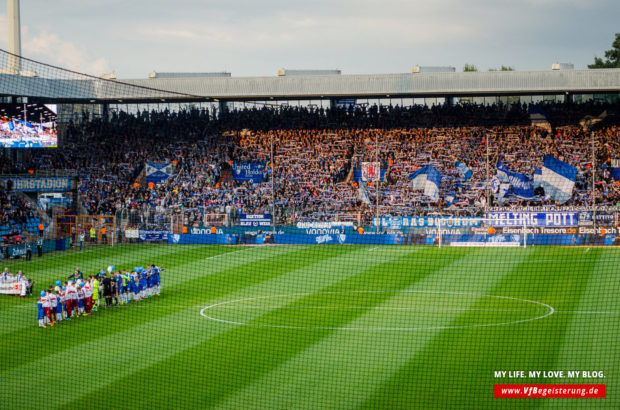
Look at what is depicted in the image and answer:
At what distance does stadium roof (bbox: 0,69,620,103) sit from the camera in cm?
4244

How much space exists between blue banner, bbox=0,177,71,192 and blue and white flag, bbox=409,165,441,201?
67.1 feet

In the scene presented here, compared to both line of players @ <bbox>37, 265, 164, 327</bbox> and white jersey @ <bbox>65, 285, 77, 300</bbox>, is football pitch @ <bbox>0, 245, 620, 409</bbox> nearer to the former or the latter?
line of players @ <bbox>37, 265, 164, 327</bbox>

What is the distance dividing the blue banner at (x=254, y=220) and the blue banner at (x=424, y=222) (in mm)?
6138

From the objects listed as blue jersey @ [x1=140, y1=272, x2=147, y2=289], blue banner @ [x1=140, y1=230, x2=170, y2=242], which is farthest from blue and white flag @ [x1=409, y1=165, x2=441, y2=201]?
blue jersey @ [x1=140, y1=272, x2=147, y2=289]

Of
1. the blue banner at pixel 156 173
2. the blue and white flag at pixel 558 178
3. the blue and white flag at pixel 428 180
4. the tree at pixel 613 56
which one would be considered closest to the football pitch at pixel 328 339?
the blue and white flag at pixel 558 178

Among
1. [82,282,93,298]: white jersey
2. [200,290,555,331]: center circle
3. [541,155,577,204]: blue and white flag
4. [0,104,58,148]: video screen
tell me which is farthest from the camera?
[541,155,577,204]: blue and white flag

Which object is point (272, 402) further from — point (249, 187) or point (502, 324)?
point (249, 187)

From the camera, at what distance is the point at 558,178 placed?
124 ft

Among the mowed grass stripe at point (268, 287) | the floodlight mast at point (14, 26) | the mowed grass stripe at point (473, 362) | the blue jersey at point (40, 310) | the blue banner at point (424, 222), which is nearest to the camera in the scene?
the mowed grass stripe at point (473, 362)

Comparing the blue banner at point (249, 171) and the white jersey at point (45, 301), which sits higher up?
the blue banner at point (249, 171)

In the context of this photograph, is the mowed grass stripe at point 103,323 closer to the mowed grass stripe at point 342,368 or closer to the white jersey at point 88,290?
the white jersey at point 88,290

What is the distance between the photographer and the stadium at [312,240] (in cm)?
1405

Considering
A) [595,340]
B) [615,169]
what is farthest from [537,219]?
[595,340]

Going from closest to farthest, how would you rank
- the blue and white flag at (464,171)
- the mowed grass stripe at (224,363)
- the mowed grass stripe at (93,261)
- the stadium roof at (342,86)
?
the mowed grass stripe at (224,363), the mowed grass stripe at (93,261), the blue and white flag at (464,171), the stadium roof at (342,86)
